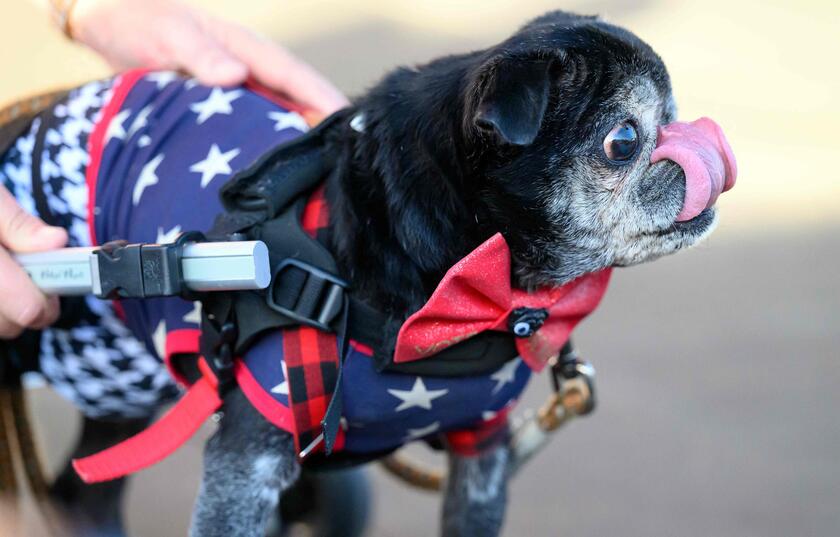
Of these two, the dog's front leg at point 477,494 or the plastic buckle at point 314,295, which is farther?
the dog's front leg at point 477,494

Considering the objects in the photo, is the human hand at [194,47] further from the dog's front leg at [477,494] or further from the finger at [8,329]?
the dog's front leg at [477,494]

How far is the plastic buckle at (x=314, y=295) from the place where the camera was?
1820mm

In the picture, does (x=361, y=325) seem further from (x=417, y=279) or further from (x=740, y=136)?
(x=740, y=136)

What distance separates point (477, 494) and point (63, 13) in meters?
1.76

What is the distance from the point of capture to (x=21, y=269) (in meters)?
2.05

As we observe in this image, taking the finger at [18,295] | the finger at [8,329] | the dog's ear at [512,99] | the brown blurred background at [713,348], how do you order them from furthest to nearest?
the brown blurred background at [713,348] < the finger at [8,329] < the finger at [18,295] < the dog's ear at [512,99]

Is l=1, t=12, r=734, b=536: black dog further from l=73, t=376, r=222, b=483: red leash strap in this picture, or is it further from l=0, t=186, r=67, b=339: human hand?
l=0, t=186, r=67, b=339: human hand

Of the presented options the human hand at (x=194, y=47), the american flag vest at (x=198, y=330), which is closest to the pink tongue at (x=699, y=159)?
the american flag vest at (x=198, y=330)

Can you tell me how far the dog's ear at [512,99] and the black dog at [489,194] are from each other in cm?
3

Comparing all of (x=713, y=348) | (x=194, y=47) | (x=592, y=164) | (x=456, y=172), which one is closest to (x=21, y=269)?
(x=194, y=47)

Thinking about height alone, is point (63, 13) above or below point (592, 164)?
below

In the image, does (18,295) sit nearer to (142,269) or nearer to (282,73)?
(142,269)

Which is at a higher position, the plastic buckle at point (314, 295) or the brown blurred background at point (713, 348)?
the plastic buckle at point (314, 295)

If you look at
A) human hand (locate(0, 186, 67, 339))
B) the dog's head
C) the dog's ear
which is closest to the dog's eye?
the dog's head
